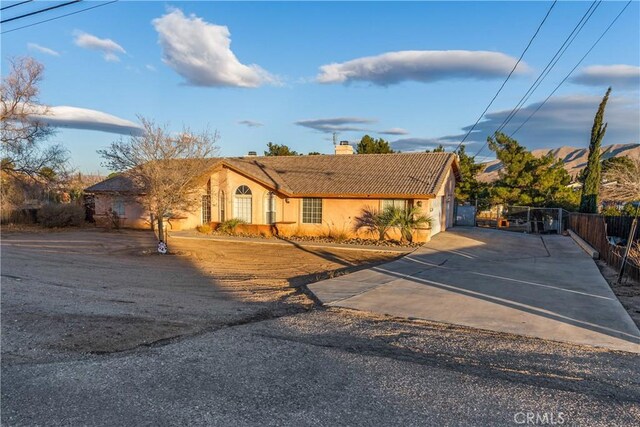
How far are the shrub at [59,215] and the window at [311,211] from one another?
623 inches

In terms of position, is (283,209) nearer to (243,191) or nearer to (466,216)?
(243,191)

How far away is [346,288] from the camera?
11.4m

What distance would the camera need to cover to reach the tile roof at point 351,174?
23831mm

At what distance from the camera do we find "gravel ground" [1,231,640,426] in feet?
14.8

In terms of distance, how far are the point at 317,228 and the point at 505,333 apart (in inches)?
712

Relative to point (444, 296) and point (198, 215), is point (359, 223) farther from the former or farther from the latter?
point (444, 296)

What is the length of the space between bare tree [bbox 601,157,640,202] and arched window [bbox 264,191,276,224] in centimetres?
2536

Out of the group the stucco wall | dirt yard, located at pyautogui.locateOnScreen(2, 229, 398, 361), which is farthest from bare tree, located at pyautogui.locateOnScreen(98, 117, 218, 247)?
the stucco wall

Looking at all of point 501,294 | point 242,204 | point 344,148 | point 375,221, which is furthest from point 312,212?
point 501,294

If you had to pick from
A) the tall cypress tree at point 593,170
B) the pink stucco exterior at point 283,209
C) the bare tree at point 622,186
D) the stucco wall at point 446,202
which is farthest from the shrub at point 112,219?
the bare tree at point 622,186

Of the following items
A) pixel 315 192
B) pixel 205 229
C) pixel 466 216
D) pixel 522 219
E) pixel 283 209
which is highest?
pixel 315 192

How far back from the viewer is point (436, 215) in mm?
25453

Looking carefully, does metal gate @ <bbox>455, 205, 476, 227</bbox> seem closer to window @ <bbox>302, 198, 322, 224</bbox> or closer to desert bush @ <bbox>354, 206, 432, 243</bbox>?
desert bush @ <bbox>354, 206, 432, 243</bbox>

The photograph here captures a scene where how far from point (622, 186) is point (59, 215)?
130 ft
